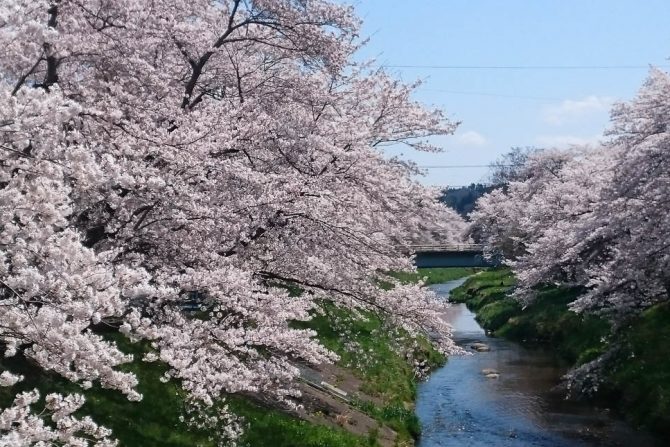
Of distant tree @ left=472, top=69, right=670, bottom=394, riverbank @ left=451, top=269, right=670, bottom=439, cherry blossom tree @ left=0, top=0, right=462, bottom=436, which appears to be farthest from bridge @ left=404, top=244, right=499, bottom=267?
cherry blossom tree @ left=0, top=0, right=462, bottom=436

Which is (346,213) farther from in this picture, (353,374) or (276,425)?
(353,374)

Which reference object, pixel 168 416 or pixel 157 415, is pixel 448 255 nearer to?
pixel 168 416

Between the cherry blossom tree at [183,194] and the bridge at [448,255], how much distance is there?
44.8 meters

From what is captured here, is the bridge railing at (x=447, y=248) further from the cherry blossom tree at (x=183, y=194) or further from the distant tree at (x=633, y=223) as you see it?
the cherry blossom tree at (x=183, y=194)

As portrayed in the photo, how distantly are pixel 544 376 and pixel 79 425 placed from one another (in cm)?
2500

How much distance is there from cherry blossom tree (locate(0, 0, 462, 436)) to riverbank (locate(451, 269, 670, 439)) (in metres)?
8.85

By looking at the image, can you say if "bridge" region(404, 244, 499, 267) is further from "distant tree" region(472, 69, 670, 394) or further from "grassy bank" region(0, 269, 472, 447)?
"grassy bank" region(0, 269, 472, 447)

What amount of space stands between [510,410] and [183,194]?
55.9ft

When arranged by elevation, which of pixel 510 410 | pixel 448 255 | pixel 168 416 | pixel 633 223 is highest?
pixel 633 223

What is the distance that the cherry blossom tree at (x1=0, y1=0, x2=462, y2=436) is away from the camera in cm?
775

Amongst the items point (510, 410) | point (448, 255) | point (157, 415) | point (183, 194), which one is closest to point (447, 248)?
point (448, 255)

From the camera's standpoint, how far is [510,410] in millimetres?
23953

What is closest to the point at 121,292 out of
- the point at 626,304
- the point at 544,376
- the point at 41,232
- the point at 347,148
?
the point at 41,232

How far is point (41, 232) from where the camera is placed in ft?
25.0
